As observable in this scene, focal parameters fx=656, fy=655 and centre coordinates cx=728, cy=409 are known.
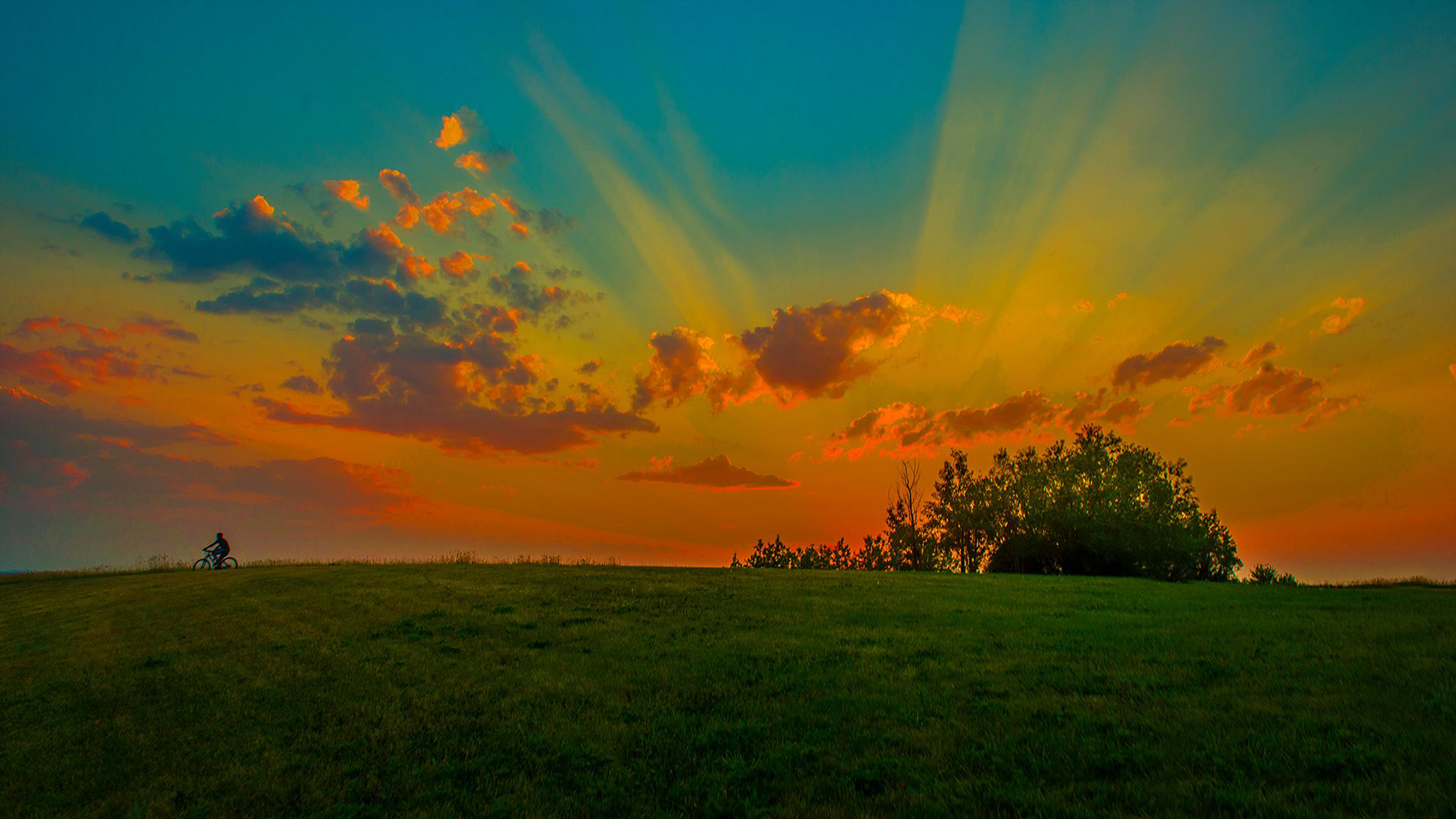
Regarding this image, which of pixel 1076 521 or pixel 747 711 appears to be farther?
pixel 1076 521

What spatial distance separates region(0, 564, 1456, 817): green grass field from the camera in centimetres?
923

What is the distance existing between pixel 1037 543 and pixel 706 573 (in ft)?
134

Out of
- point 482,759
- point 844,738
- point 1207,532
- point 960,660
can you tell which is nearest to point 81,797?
point 482,759

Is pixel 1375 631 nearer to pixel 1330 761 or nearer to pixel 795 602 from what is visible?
pixel 1330 761

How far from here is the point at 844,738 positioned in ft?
37.3

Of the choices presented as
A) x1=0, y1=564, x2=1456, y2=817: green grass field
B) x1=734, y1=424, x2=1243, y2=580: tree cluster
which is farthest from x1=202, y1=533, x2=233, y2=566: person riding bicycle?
x1=734, y1=424, x2=1243, y2=580: tree cluster

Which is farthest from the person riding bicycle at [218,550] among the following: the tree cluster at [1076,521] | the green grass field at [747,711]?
the tree cluster at [1076,521]

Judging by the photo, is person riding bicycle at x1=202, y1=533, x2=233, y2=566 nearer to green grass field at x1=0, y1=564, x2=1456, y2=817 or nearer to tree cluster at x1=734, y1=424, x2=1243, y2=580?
green grass field at x1=0, y1=564, x2=1456, y2=817

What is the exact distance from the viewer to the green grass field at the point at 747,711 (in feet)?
30.3

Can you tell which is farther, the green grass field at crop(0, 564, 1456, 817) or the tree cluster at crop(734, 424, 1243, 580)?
the tree cluster at crop(734, 424, 1243, 580)

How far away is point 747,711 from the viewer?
42.5 ft

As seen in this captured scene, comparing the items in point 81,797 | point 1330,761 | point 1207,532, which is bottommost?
point 81,797

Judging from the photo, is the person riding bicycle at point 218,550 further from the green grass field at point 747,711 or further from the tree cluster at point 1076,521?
the tree cluster at point 1076,521

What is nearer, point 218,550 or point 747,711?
point 747,711
